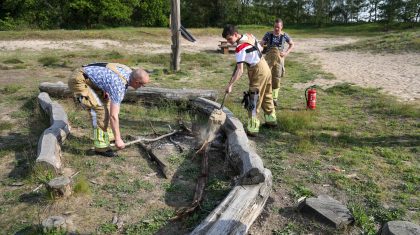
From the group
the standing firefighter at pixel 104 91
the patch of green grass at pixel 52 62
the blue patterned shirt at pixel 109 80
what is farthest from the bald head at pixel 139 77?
the patch of green grass at pixel 52 62

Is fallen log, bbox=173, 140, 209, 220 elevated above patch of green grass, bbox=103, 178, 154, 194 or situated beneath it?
elevated above

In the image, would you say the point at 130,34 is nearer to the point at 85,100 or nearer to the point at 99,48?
the point at 99,48

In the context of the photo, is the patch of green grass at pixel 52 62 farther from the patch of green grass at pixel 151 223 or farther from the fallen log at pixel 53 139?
the patch of green grass at pixel 151 223

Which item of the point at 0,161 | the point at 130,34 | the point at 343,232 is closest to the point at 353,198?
the point at 343,232

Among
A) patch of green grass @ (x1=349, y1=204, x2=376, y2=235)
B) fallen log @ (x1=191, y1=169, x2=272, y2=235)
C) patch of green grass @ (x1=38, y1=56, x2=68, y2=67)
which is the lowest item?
patch of green grass @ (x1=349, y1=204, x2=376, y2=235)

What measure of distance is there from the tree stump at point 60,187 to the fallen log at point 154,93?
4.14 metres

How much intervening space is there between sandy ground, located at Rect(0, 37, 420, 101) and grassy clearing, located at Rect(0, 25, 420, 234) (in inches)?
77.5

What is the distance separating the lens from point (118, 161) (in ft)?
18.1

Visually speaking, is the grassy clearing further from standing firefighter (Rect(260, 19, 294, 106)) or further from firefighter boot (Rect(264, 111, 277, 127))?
standing firefighter (Rect(260, 19, 294, 106))

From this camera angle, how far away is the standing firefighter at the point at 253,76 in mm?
6109

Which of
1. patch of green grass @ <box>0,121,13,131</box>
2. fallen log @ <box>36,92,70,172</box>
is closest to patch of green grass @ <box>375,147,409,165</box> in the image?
fallen log @ <box>36,92,70,172</box>

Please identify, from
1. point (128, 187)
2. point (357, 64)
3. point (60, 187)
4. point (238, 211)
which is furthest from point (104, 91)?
point (357, 64)

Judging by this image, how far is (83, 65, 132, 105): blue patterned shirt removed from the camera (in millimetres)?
4883

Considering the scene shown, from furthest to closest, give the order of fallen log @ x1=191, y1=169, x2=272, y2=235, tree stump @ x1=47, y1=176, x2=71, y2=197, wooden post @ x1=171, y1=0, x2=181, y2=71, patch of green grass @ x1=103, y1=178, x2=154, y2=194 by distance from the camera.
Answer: wooden post @ x1=171, y1=0, x2=181, y2=71 < patch of green grass @ x1=103, y1=178, x2=154, y2=194 < tree stump @ x1=47, y1=176, x2=71, y2=197 < fallen log @ x1=191, y1=169, x2=272, y2=235
